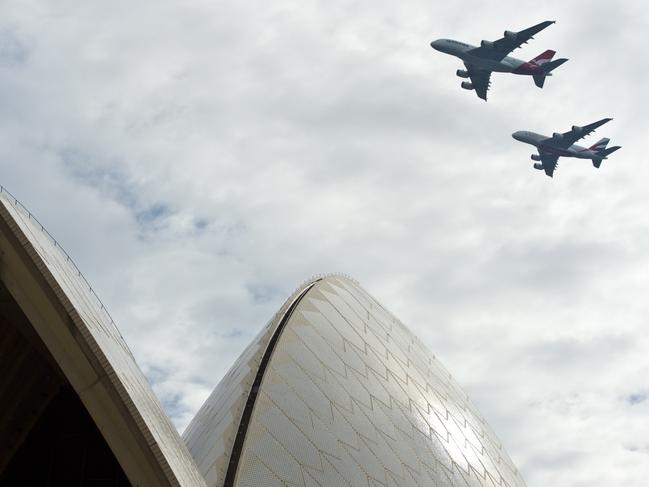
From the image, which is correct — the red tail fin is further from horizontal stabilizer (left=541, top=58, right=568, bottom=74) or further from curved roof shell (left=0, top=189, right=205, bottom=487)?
curved roof shell (left=0, top=189, right=205, bottom=487)

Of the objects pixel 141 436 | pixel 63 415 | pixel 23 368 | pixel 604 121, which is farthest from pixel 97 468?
pixel 604 121

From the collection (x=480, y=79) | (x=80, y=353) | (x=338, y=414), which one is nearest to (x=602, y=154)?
(x=480, y=79)

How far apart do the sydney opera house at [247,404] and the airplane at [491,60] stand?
36708mm

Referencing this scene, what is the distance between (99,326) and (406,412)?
57.3 feet

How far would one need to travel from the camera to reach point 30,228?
16578mm

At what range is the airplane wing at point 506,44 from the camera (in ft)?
243

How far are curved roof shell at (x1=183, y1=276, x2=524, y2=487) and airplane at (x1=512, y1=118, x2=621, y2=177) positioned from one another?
46.6 metres

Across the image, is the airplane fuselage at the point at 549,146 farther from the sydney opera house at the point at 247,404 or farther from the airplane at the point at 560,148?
the sydney opera house at the point at 247,404

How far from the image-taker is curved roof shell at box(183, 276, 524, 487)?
83.1ft

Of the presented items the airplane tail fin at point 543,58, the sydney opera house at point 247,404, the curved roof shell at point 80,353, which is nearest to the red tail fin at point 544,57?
the airplane tail fin at point 543,58

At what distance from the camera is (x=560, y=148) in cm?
8469

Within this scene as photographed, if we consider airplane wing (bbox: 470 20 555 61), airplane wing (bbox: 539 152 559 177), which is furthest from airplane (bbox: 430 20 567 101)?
airplane wing (bbox: 539 152 559 177)

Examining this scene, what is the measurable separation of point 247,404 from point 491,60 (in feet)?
177

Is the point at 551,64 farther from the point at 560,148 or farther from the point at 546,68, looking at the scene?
the point at 560,148
